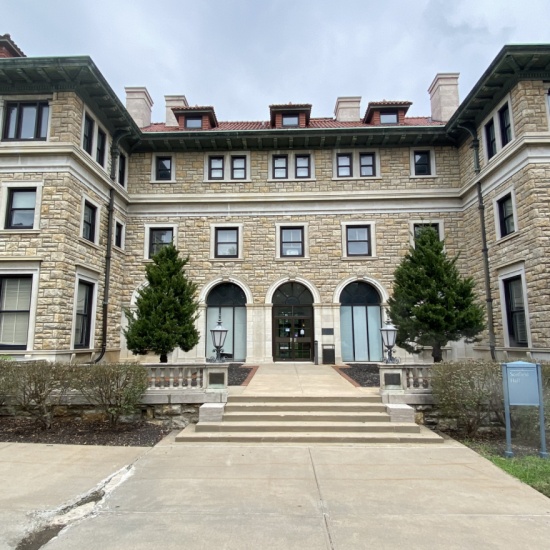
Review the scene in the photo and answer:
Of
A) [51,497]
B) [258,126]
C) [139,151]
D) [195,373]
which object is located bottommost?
[51,497]

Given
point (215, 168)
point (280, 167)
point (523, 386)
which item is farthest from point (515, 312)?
point (215, 168)

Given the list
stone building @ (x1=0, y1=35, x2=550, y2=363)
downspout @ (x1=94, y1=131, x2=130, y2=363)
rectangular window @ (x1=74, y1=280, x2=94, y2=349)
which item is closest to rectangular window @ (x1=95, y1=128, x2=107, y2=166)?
stone building @ (x1=0, y1=35, x2=550, y2=363)

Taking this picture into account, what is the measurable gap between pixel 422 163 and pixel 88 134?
42.4 feet

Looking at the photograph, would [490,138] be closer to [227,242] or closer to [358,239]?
[358,239]

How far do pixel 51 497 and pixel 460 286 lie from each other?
438 inches

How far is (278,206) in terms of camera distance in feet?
54.3

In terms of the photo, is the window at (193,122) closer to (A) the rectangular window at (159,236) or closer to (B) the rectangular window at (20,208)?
(A) the rectangular window at (159,236)

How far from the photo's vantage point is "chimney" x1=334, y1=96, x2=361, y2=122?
62.4 feet

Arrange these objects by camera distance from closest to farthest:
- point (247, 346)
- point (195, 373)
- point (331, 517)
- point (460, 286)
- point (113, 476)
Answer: point (331, 517), point (113, 476), point (195, 373), point (460, 286), point (247, 346)

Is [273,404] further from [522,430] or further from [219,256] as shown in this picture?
[219,256]

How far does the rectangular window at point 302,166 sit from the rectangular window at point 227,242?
142 inches

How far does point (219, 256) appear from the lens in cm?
1647

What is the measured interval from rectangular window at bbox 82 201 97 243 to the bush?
23.5 ft

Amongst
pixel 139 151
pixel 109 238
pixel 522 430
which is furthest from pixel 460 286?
pixel 139 151
